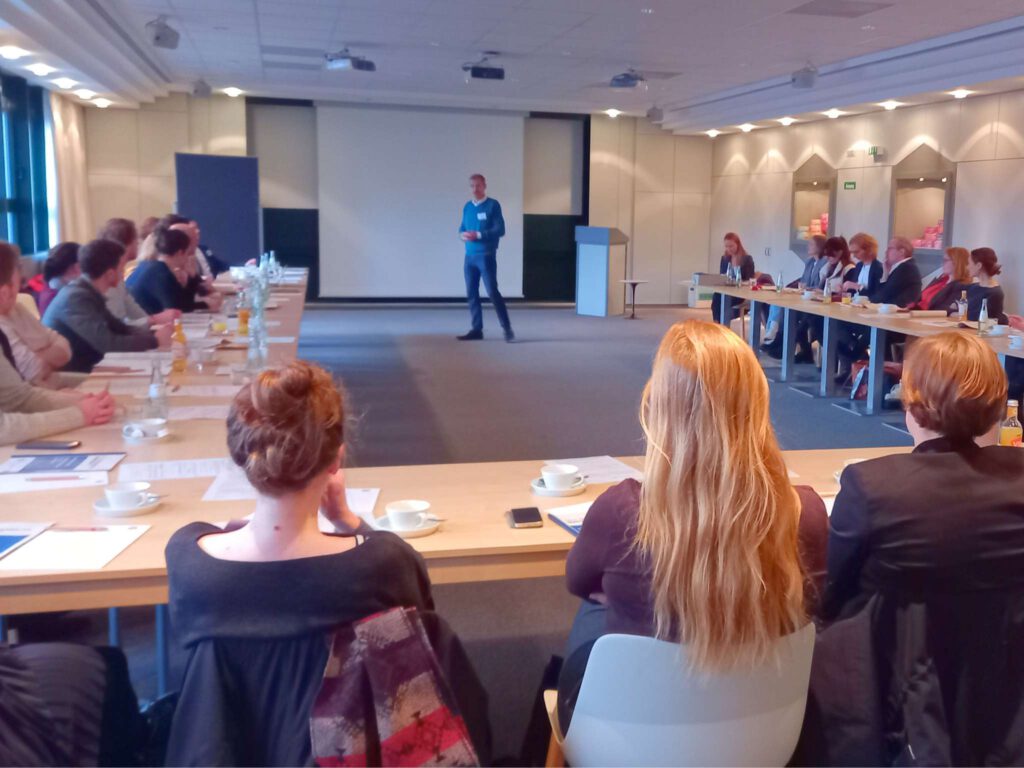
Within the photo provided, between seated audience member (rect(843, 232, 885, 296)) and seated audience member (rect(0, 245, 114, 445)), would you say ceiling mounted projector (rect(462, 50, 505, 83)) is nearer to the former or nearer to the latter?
seated audience member (rect(843, 232, 885, 296))

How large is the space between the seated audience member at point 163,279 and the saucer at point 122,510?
4.24m

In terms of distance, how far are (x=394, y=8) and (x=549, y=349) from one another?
3823mm

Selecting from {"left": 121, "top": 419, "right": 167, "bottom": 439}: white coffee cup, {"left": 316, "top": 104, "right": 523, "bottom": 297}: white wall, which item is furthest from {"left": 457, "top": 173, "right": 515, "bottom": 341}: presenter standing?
{"left": 121, "top": 419, "right": 167, "bottom": 439}: white coffee cup

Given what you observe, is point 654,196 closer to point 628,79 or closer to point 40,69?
point 628,79

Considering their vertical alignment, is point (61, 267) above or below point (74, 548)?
above

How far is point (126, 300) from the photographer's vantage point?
6141 mm

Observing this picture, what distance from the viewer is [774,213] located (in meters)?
13.6

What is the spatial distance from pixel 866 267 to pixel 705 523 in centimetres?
793

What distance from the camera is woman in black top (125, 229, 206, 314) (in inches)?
245

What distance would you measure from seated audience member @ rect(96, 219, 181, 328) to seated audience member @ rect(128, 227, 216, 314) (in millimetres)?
83

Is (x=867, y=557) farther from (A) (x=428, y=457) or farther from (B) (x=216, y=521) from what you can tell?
(A) (x=428, y=457)

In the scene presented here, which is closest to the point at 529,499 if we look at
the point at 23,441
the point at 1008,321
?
the point at 23,441

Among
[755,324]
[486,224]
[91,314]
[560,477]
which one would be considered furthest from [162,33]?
[560,477]

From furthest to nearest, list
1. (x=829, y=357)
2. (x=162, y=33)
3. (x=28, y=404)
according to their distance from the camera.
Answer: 1. (x=162, y=33)
2. (x=829, y=357)
3. (x=28, y=404)
